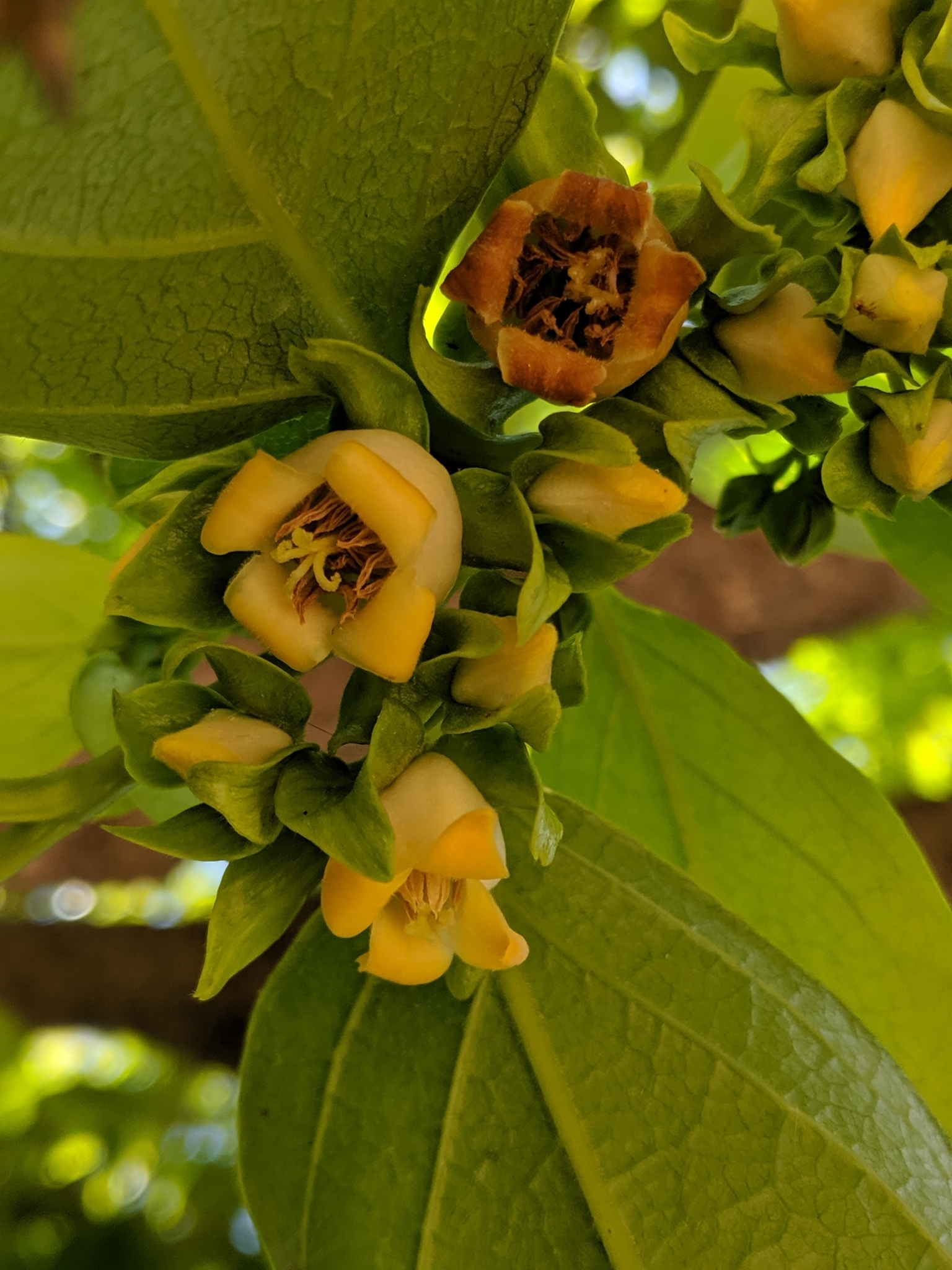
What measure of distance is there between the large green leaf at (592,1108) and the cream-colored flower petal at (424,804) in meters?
0.11

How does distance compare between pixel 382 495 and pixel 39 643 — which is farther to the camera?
pixel 39 643

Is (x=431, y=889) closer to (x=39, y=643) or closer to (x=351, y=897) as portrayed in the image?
(x=351, y=897)

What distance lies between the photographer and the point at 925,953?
521 mm

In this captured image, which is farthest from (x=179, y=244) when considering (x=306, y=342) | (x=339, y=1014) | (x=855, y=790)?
(x=855, y=790)

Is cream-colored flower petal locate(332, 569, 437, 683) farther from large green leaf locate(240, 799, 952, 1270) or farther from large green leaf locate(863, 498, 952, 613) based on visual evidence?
large green leaf locate(863, 498, 952, 613)

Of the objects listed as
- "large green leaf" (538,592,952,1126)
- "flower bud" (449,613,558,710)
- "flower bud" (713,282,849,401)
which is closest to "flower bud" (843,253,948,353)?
"flower bud" (713,282,849,401)

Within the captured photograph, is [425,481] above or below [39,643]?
above

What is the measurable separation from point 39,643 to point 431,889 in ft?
0.94

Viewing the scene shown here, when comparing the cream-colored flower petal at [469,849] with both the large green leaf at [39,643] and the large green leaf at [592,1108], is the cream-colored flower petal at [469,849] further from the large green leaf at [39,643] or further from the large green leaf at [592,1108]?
the large green leaf at [39,643]

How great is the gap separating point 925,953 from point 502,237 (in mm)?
369

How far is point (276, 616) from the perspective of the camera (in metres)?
0.32

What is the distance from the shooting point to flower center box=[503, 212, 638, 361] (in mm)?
326

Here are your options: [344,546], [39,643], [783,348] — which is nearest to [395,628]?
[344,546]

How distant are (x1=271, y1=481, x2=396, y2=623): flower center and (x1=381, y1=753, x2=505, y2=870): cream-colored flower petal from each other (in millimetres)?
47
